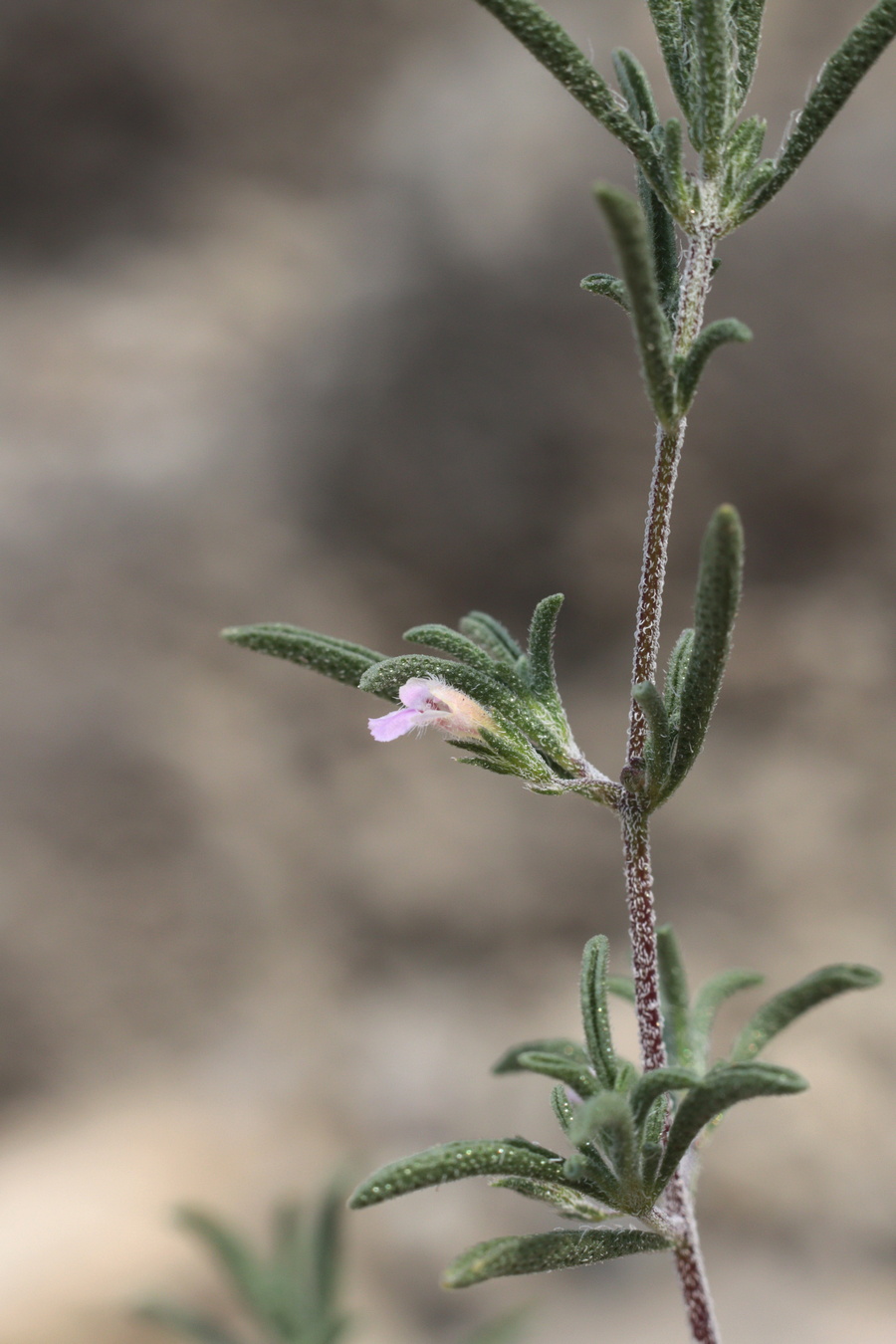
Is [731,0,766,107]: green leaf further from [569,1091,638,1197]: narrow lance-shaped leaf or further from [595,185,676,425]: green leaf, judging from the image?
[569,1091,638,1197]: narrow lance-shaped leaf

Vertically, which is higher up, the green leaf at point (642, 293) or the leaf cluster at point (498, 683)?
the green leaf at point (642, 293)

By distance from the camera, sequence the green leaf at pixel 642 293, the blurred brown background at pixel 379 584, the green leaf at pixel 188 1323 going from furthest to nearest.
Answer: the blurred brown background at pixel 379 584
the green leaf at pixel 188 1323
the green leaf at pixel 642 293

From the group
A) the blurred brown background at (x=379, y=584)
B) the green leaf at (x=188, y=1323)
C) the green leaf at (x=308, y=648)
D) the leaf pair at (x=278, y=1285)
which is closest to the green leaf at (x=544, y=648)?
the green leaf at (x=308, y=648)

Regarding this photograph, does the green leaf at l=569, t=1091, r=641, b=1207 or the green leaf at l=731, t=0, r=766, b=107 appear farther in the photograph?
the green leaf at l=731, t=0, r=766, b=107

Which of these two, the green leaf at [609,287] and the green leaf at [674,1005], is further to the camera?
the green leaf at [674,1005]

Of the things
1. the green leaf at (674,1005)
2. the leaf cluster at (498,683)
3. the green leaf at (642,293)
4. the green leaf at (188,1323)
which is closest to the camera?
the green leaf at (642,293)

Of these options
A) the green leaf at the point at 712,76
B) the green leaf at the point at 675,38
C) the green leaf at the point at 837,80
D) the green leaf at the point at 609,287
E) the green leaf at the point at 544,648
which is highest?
the green leaf at the point at 675,38

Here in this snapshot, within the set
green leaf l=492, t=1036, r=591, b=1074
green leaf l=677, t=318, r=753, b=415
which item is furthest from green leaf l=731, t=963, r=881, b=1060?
green leaf l=677, t=318, r=753, b=415

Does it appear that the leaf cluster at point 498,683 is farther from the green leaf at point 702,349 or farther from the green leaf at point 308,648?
the green leaf at point 702,349

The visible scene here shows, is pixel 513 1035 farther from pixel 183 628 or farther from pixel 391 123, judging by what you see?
pixel 391 123
